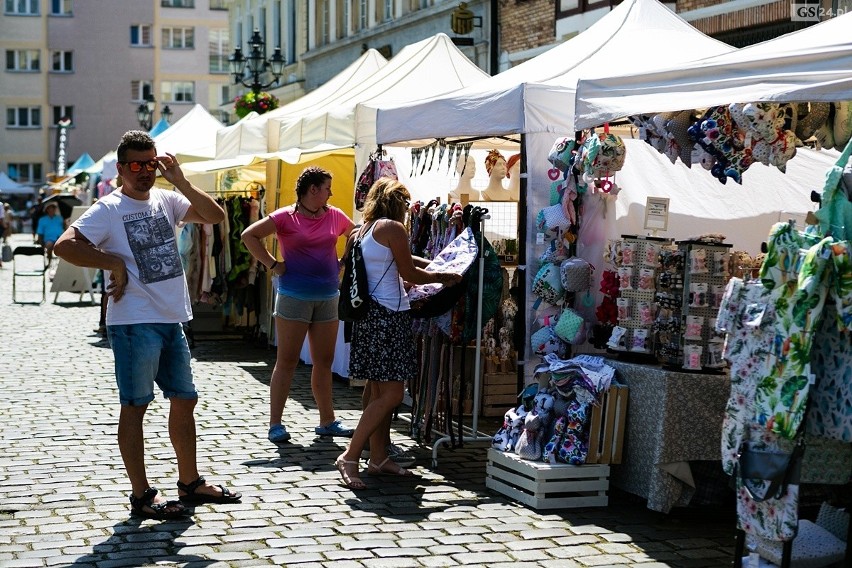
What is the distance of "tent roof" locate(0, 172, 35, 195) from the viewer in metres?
64.4

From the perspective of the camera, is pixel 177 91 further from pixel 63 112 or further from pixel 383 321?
pixel 383 321

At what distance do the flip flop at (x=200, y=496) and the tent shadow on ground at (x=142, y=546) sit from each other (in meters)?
0.34

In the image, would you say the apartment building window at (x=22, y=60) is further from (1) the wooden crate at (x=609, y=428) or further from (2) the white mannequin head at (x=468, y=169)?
(1) the wooden crate at (x=609, y=428)

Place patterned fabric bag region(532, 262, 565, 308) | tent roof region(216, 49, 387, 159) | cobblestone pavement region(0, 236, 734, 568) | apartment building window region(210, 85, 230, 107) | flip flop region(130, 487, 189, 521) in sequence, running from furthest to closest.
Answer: apartment building window region(210, 85, 230, 107), tent roof region(216, 49, 387, 159), patterned fabric bag region(532, 262, 565, 308), flip flop region(130, 487, 189, 521), cobblestone pavement region(0, 236, 734, 568)

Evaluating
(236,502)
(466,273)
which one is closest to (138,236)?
(236,502)

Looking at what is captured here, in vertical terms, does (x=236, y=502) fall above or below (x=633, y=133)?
below

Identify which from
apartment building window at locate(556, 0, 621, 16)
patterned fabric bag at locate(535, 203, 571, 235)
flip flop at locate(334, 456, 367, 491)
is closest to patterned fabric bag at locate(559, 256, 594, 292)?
patterned fabric bag at locate(535, 203, 571, 235)

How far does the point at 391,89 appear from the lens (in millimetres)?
13219

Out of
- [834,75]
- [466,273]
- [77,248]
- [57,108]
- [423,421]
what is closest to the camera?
[834,75]

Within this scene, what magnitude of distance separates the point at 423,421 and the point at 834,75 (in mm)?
4464

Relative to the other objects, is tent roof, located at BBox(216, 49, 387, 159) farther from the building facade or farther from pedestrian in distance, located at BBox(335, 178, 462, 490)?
the building facade

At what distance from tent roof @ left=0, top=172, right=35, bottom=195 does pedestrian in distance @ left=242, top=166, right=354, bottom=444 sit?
188 feet

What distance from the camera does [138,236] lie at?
6.73 meters

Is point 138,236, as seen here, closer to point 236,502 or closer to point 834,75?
point 236,502
